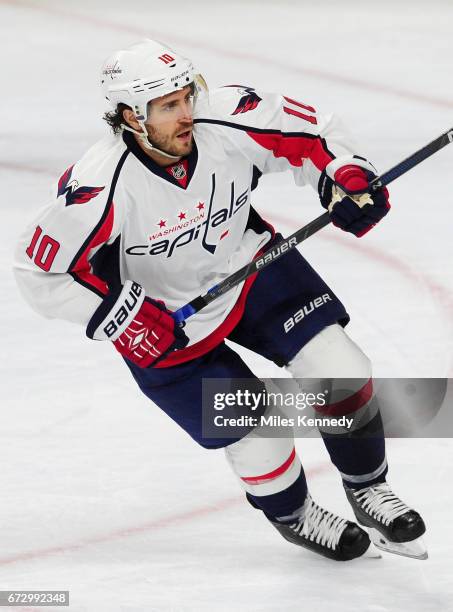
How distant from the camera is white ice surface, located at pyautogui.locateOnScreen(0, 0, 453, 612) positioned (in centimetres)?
302

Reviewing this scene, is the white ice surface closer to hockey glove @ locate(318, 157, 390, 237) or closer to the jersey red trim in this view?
the jersey red trim

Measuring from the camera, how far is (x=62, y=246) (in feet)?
9.17

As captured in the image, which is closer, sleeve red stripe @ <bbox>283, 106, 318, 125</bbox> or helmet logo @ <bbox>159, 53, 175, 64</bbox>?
helmet logo @ <bbox>159, 53, 175, 64</bbox>

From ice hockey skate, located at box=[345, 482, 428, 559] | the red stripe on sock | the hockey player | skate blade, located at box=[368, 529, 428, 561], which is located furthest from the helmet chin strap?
skate blade, located at box=[368, 529, 428, 561]

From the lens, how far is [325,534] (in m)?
3.08

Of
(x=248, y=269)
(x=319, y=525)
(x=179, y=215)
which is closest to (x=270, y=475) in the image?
(x=319, y=525)

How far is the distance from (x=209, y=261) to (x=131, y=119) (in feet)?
1.26

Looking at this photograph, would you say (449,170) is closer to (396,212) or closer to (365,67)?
(396,212)

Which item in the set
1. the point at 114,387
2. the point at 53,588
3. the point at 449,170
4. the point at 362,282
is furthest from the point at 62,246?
the point at 449,170

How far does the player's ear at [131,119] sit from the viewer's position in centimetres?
286

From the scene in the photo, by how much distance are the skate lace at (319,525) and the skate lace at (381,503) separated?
4.5 inches

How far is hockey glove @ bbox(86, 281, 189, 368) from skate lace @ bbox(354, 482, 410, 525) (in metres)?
0.58

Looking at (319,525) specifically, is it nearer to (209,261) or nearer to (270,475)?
(270,475)

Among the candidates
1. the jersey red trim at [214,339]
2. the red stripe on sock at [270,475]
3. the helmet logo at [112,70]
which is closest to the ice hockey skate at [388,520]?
the red stripe on sock at [270,475]
